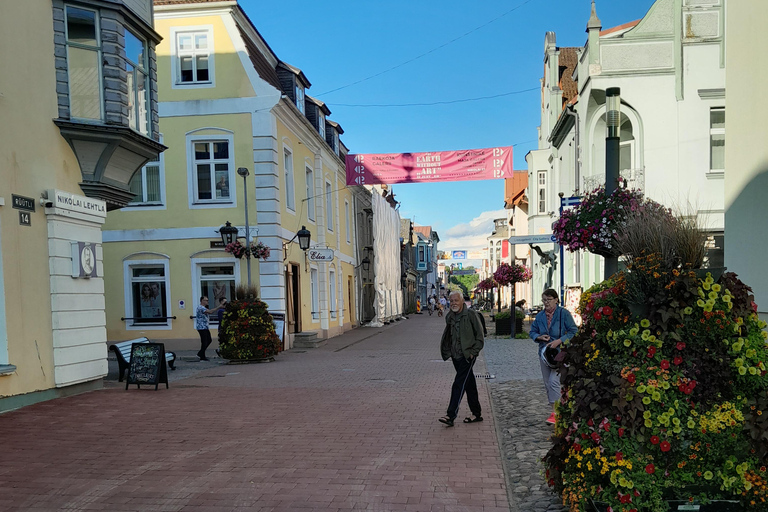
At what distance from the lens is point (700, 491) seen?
3.75 meters

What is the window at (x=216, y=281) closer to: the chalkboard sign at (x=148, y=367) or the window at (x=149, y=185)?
the window at (x=149, y=185)

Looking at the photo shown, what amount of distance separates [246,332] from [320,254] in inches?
274

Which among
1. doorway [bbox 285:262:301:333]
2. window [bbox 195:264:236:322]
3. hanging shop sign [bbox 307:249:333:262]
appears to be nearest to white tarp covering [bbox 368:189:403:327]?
doorway [bbox 285:262:301:333]

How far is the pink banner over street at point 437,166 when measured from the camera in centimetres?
1794

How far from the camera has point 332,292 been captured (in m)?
26.5

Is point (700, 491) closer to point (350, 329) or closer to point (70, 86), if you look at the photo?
point (70, 86)

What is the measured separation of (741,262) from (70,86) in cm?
1047

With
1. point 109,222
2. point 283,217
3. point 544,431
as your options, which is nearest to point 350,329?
point 283,217

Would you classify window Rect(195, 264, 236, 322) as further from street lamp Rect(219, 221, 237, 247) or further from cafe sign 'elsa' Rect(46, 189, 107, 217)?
cafe sign 'elsa' Rect(46, 189, 107, 217)

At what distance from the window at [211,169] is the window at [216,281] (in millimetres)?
2076

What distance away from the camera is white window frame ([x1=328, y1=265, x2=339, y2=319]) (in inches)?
1016

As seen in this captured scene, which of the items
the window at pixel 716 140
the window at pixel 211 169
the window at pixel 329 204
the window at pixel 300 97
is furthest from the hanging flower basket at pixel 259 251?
the window at pixel 716 140

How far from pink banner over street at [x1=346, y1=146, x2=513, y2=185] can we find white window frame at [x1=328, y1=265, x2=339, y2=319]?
25.9 ft

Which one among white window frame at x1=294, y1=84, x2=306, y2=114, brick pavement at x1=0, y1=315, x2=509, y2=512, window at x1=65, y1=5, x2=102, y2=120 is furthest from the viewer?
white window frame at x1=294, y1=84, x2=306, y2=114
